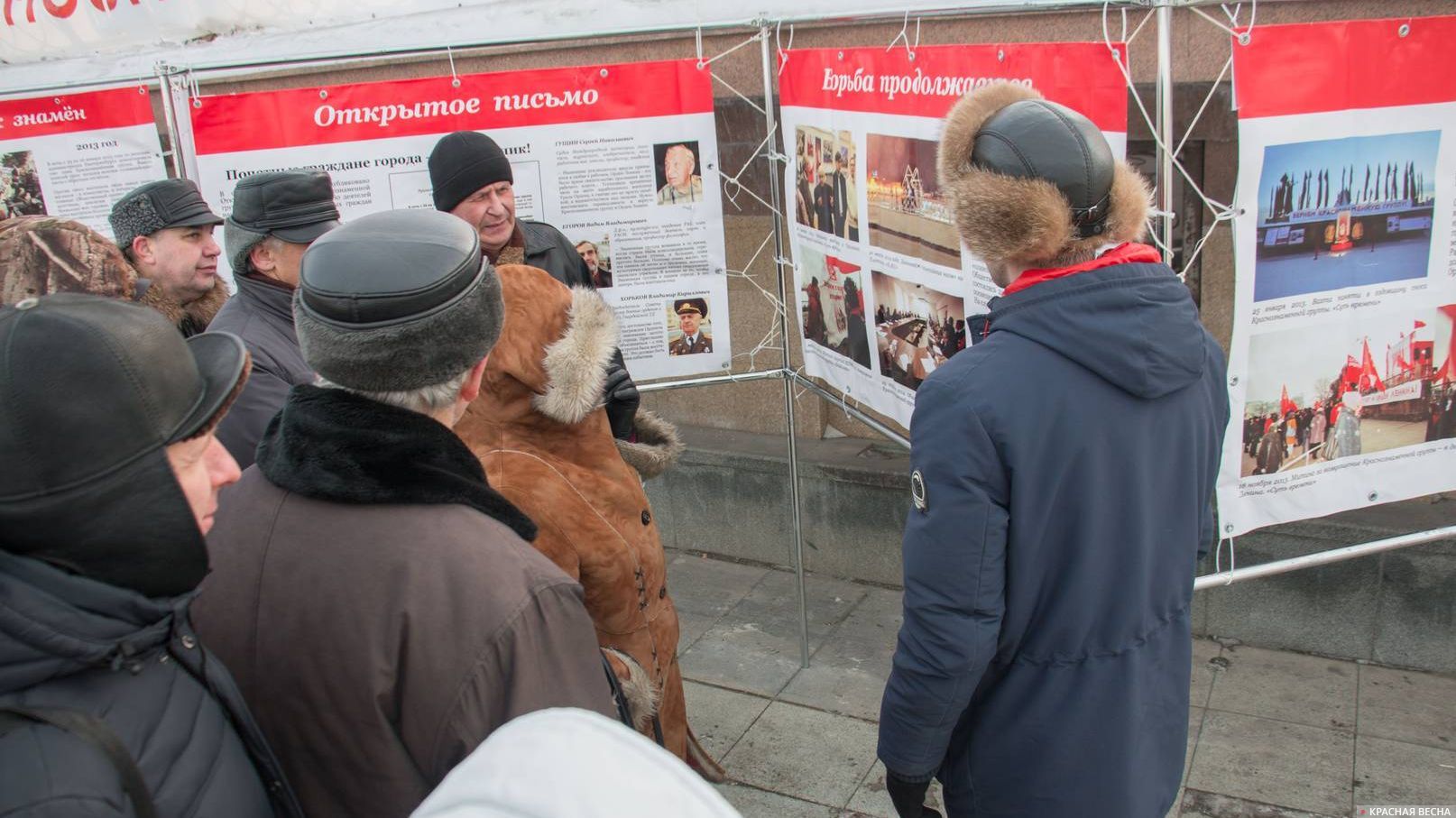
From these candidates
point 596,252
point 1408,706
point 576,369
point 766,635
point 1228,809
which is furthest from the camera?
point 766,635

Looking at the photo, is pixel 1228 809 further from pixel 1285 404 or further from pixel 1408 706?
pixel 1285 404

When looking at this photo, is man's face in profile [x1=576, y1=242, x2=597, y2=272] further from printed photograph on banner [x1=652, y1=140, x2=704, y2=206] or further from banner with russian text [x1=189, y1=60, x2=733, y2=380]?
printed photograph on banner [x1=652, y1=140, x2=704, y2=206]

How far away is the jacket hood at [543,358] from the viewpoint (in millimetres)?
2387

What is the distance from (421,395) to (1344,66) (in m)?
2.15

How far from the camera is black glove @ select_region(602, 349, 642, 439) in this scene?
2.87 meters

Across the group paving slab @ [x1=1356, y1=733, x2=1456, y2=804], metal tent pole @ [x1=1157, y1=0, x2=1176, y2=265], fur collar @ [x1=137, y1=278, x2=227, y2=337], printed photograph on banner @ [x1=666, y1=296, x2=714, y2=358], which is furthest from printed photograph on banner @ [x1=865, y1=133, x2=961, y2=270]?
paving slab @ [x1=1356, y1=733, x2=1456, y2=804]

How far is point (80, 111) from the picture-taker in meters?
4.37

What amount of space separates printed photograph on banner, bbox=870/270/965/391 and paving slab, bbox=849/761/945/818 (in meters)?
1.36

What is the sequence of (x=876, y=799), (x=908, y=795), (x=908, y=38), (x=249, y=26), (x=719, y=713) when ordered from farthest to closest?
1. (x=249, y=26)
2. (x=719, y=713)
3. (x=876, y=799)
4. (x=908, y=38)
5. (x=908, y=795)

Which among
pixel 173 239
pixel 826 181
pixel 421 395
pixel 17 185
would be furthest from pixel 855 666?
pixel 17 185

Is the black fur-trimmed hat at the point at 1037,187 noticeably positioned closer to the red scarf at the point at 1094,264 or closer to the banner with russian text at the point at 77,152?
the red scarf at the point at 1094,264

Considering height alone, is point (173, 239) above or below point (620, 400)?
above

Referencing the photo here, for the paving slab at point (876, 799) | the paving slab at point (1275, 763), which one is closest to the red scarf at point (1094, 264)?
the paving slab at point (876, 799)

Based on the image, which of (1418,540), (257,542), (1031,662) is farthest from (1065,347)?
(1418,540)
